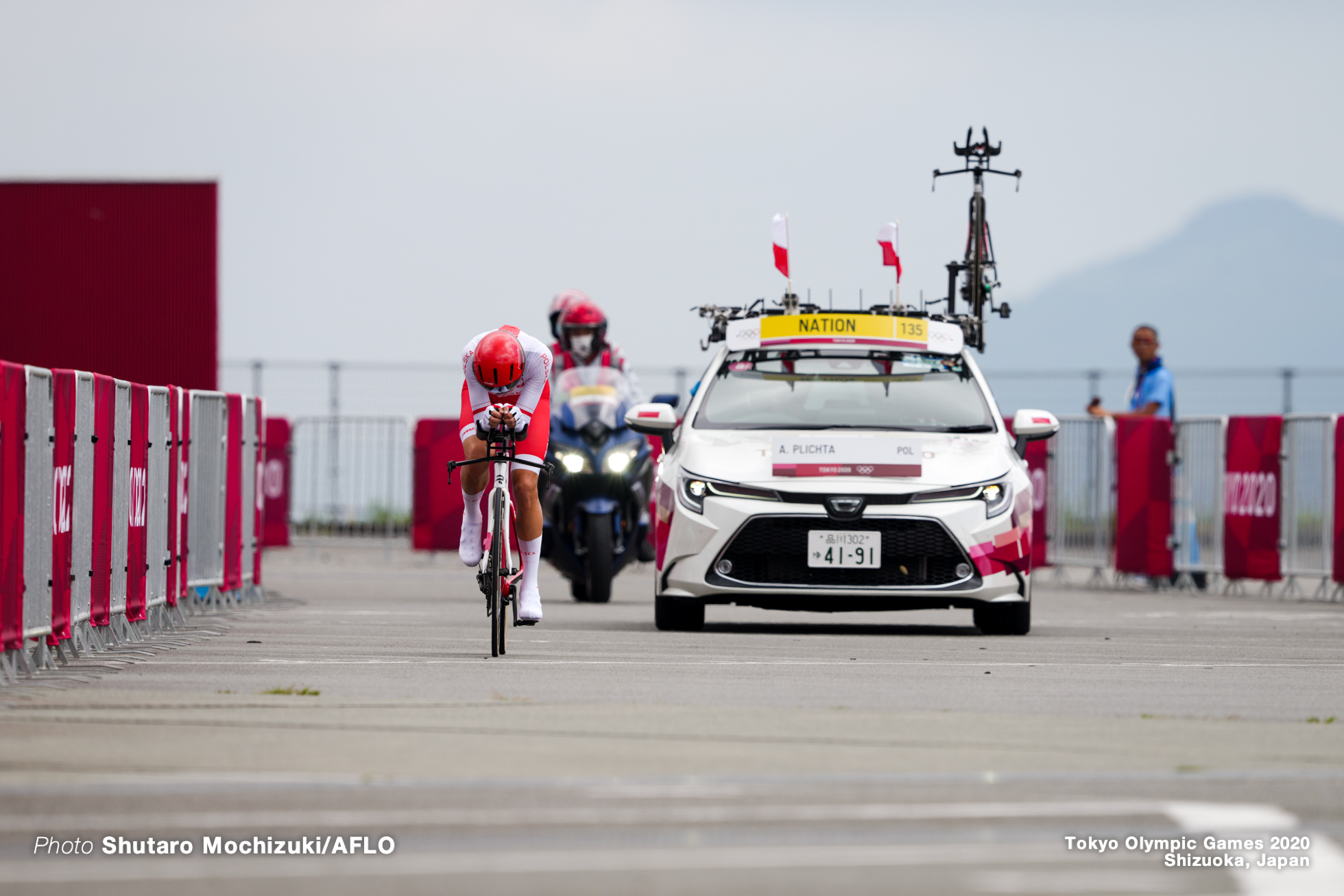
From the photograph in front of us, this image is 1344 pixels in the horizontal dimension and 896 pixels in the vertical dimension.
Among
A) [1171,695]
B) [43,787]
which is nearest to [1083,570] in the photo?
[1171,695]

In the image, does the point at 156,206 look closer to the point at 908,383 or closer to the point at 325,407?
the point at 908,383

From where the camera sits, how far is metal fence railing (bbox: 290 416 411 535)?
1120 inches

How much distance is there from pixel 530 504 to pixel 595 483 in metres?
5.17

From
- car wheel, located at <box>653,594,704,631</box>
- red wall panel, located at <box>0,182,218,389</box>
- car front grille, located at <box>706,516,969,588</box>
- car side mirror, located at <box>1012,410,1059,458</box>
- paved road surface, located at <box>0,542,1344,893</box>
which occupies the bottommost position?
car wheel, located at <box>653,594,704,631</box>

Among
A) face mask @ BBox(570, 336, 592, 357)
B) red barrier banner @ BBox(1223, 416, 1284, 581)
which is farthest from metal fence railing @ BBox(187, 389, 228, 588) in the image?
Answer: red barrier banner @ BBox(1223, 416, 1284, 581)

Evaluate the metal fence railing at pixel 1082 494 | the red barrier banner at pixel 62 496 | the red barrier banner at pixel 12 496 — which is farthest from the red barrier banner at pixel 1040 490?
the red barrier banner at pixel 12 496

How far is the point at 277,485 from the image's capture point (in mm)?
28844

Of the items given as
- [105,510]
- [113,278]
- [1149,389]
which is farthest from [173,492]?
[1149,389]

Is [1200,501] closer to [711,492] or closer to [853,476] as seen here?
[853,476]

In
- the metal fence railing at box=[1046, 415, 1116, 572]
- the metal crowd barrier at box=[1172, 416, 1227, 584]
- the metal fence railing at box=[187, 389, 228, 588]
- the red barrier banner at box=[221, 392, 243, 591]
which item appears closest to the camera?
the metal fence railing at box=[187, 389, 228, 588]

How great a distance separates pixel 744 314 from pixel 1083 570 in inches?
508

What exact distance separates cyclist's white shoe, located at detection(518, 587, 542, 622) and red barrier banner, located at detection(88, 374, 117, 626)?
1967 mm

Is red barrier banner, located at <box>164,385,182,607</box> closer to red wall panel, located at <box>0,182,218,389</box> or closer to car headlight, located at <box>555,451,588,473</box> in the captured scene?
car headlight, located at <box>555,451,588,473</box>

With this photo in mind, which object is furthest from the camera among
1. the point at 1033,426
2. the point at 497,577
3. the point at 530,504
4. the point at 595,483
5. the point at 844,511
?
the point at 595,483
